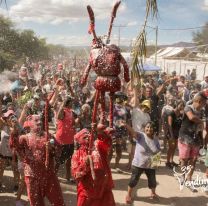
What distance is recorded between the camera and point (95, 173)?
4375 mm

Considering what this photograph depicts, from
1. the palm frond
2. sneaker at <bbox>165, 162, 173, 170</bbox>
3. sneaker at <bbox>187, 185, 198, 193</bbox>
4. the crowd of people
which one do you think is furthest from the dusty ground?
the palm frond

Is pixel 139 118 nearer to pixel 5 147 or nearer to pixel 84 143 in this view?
pixel 5 147

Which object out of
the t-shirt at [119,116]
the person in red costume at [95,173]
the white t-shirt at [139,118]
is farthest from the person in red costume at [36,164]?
the white t-shirt at [139,118]

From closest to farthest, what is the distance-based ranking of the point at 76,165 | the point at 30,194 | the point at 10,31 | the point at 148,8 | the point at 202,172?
the point at 148,8, the point at 76,165, the point at 30,194, the point at 202,172, the point at 10,31

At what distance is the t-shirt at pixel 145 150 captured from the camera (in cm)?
588

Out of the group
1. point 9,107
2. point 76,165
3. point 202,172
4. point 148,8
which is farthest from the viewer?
point 202,172

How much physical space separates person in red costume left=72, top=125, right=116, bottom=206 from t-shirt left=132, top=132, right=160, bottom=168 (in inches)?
54.5

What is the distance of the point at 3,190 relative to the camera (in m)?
6.27

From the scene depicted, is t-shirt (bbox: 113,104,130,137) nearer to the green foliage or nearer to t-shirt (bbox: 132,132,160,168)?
t-shirt (bbox: 132,132,160,168)

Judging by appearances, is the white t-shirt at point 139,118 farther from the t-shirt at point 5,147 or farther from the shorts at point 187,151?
the t-shirt at point 5,147

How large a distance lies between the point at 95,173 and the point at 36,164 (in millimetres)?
871

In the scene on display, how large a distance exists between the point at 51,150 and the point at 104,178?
2.59 ft

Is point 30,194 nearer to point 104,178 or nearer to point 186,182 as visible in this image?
point 104,178

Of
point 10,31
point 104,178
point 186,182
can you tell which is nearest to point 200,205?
point 186,182
